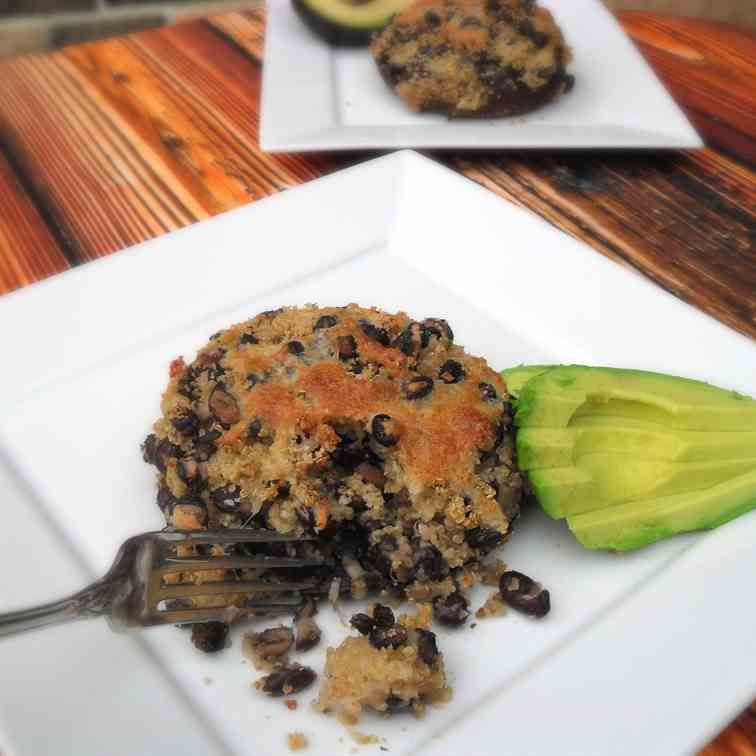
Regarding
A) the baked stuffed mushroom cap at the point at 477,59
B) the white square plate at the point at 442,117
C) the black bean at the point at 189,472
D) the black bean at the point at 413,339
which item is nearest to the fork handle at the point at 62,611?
the black bean at the point at 189,472

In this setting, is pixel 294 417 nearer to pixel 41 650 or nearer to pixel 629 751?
pixel 41 650

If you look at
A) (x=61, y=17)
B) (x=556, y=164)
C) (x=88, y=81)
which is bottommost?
(x=61, y=17)

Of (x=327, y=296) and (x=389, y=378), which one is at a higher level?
(x=389, y=378)


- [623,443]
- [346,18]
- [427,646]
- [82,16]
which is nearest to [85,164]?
[346,18]

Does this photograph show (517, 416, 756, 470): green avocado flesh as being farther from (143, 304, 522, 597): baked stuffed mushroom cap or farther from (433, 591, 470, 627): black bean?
(433, 591, 470, 627): black bean

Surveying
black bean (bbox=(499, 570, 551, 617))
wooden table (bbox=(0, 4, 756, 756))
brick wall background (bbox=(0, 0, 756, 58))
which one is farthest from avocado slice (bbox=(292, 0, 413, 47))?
black bean (bbox=(499, 570, 551, 617))

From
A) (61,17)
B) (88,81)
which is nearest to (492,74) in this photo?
(88,81)
